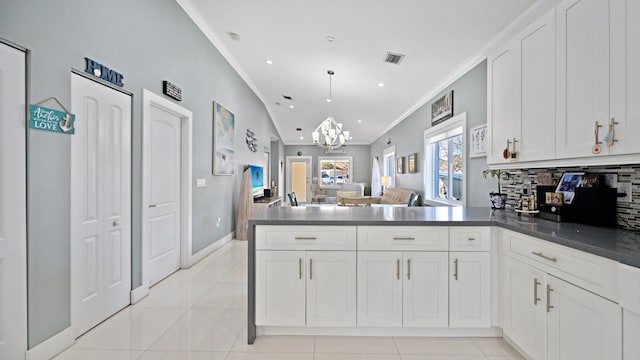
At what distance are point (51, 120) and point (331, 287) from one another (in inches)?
84.5

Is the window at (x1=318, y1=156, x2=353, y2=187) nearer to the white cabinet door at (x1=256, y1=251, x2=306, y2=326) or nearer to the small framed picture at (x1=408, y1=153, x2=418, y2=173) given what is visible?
the small framed picture at (x1=408, y1=153, x2=418, y2=173)

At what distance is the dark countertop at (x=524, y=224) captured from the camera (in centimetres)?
126

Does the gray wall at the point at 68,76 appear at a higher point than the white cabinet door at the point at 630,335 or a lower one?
higher

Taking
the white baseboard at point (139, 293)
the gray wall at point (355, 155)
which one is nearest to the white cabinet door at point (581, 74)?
the white baseboard at point (139, 293)

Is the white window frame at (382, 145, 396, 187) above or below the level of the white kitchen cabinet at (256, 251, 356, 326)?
above

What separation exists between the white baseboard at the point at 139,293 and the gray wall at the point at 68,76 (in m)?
0.07

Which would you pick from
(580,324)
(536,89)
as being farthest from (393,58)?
(580,324)

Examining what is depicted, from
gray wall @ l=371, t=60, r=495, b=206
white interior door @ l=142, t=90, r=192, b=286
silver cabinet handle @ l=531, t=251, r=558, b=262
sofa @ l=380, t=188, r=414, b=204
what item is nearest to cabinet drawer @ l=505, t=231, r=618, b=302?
silver cabinet handle @ l=531, t=251, r=558, b=262

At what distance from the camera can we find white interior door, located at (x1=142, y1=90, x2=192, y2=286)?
2.79 m

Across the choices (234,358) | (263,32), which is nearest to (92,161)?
(234,358)

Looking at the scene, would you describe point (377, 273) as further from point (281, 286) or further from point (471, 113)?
point (471, 113)

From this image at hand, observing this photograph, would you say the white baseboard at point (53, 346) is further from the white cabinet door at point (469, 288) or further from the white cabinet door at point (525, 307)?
the white cabinet door at point (525, 307)

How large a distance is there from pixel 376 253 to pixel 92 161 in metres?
2.27

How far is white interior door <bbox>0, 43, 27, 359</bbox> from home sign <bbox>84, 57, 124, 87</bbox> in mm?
484
